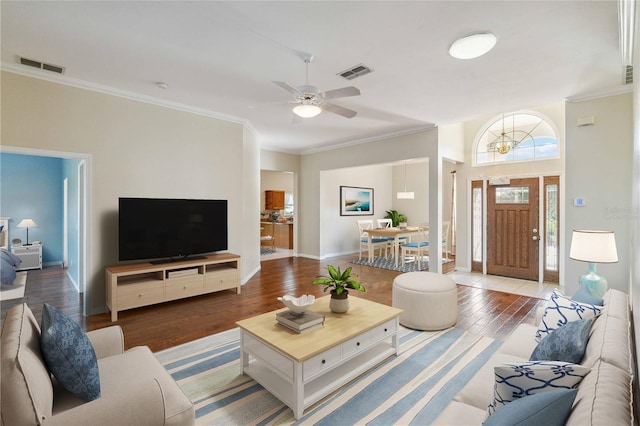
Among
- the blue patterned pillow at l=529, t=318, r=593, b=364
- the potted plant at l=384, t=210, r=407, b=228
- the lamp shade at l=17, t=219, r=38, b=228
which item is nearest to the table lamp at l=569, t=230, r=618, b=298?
the blue patterned pillow at l=529, t=318, r=593, b=364

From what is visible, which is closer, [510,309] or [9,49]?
[9,49]

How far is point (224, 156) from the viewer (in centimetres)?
483

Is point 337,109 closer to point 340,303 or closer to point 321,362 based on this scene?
point 340,303

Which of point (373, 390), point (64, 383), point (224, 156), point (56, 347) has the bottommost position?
point (373, 390)

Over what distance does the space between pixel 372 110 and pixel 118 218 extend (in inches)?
148

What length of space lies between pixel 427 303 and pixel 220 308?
101 inches

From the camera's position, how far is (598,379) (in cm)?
103

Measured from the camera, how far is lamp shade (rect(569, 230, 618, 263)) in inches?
105

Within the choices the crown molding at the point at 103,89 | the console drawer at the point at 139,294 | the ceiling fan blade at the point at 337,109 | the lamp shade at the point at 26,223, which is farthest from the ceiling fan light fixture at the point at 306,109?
the lamp shade at the point at 26,223

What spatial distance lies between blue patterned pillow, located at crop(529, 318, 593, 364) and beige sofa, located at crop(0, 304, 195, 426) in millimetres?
1724

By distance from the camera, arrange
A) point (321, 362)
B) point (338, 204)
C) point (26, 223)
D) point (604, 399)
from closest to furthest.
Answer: point (604, 399) → point (321, 362) → point (26, 223) → point (338, 204)

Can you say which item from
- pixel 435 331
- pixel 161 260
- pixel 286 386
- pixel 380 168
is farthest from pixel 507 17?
pixel 380 168

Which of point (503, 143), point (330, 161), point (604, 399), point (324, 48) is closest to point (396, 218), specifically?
point (330, 161)

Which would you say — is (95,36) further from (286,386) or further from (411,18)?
(286,386)
